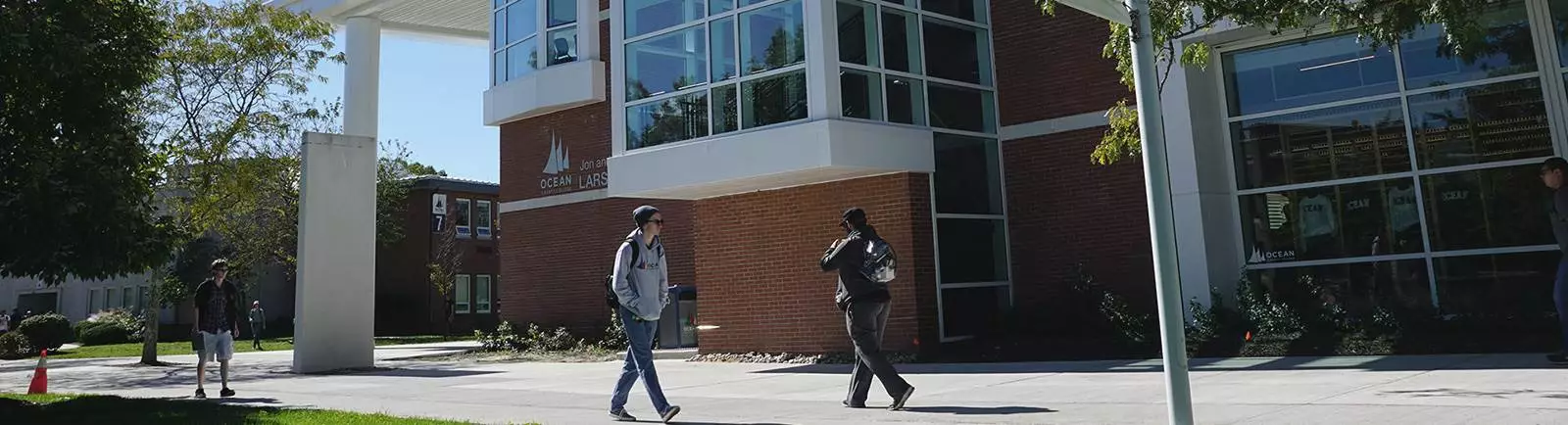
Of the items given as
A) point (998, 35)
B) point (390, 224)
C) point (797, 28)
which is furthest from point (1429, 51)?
point (390, 224)

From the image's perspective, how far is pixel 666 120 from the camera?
14.9 m

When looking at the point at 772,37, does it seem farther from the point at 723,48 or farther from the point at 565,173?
the point at 565,173

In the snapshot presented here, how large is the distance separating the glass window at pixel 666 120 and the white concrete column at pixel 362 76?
32.0 feet

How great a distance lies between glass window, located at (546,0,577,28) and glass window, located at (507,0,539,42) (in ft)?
1.00

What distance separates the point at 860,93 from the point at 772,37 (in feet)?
4.44

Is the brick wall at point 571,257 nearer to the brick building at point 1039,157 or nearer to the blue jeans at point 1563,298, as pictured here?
the brick building at point 1039,157

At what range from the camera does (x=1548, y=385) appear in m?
7.41

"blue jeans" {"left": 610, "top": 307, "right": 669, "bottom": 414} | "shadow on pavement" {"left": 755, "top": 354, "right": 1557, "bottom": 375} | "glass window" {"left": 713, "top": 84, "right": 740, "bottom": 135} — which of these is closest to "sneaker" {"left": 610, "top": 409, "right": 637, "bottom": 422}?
"blue jeans" {"left": 610, "top": 307, "right": 669, "bottom": 414}

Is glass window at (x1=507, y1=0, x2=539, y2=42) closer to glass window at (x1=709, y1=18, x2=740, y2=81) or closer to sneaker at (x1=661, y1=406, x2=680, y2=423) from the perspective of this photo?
glass window at (x1=709, y1=18, x2=740, y2=81)

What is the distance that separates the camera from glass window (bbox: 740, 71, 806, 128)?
13.3 meters

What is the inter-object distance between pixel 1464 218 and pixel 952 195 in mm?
5901

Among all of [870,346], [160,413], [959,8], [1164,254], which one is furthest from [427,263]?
[1164,254]

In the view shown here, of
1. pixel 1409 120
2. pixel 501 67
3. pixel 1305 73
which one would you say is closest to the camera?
pixel 1409 120

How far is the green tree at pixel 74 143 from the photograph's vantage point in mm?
9133
